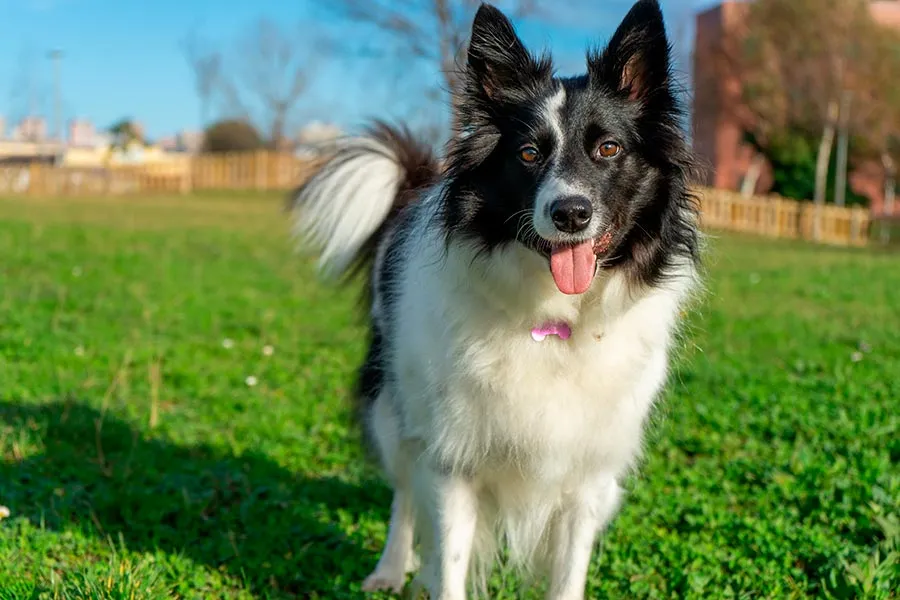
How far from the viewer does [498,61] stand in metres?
2.97

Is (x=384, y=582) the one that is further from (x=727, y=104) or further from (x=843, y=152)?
(x=727, y=104)

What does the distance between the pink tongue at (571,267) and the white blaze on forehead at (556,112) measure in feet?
1.17

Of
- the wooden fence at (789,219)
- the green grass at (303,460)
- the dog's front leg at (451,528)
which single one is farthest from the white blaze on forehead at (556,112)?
the wooden fence at (789,219)

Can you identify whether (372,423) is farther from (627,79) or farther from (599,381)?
(627,79)

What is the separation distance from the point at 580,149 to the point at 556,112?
0.15 metres

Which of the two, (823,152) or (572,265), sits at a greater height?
(823,152)

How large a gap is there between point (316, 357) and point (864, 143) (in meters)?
26.9

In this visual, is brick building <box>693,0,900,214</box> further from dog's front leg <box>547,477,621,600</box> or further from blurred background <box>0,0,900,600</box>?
dog's front leg <box>547,477,621,600</box>

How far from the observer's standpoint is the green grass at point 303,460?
346 cm

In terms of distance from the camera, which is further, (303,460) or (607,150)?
(303,460)

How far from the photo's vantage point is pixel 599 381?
9.39 ft

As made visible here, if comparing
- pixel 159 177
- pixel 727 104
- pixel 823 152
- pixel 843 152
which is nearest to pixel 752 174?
pixel 727 104

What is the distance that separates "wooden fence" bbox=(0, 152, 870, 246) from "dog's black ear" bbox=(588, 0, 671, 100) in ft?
51.1

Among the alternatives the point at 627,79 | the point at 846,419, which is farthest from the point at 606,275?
the point at 846,419
